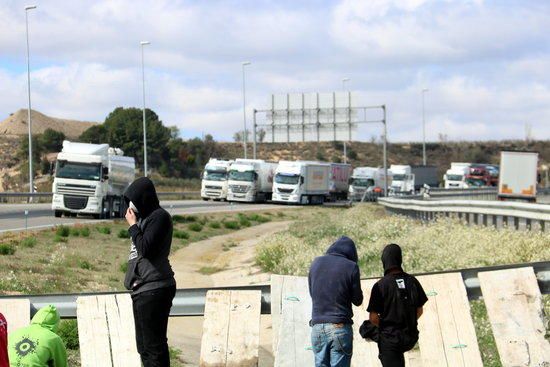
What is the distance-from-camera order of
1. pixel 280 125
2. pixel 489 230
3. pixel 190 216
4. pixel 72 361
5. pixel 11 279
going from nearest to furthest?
pixel 72 361 → pixel 11 279 → pixel 489 230 → pixel 190 216 → pixel 280 125

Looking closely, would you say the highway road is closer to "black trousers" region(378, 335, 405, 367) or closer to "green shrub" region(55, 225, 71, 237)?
"green shrub" region(55, 225, 71, 237)

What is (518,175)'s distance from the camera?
167 feet

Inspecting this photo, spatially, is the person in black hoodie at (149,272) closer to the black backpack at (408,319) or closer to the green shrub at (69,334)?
the black backpack at (408,319)

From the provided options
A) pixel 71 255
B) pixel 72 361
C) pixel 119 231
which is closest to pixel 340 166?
pixel 119 231

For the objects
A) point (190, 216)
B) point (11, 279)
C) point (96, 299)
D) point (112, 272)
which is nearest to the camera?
point (96, 299)

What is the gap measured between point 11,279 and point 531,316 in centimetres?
1184

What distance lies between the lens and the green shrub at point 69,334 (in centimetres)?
1175

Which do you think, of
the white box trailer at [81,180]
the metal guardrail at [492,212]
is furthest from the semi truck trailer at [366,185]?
the metal guardrail at [492,212]

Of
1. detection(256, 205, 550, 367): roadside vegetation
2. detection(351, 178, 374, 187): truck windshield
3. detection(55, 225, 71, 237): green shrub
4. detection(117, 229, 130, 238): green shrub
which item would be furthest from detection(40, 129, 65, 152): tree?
detection(256, 205, 550, 367): roadside vegetation

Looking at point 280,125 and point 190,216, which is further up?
point 280,125

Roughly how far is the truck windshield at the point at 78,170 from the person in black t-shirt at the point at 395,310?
36315 millimetres

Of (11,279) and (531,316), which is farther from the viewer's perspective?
(11,279)

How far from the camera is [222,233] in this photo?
45.5 m

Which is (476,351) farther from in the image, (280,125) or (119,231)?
(280,125)
